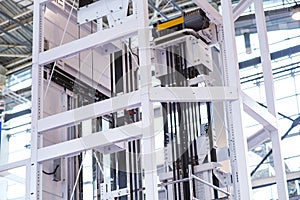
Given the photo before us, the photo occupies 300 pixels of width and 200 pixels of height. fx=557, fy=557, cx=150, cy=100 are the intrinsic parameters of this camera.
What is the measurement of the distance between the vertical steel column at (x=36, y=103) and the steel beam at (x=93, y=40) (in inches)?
4.1

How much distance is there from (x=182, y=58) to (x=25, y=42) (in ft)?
29.2

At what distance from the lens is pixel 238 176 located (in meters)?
4.34

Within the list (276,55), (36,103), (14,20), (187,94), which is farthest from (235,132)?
(276,55)

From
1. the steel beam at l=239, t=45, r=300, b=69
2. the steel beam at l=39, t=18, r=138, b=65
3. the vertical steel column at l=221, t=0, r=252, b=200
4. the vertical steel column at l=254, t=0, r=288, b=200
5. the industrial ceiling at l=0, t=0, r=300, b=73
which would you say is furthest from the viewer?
the steel beam at l=239, t=45, r=300, b=69

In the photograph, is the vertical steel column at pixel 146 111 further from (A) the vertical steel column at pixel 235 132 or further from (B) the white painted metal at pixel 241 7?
(B) the white painted metal at pixel 241 7

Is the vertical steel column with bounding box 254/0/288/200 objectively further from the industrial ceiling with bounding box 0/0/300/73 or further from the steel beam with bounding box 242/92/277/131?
the industrial ceiling with bounding box 0/0/300/73

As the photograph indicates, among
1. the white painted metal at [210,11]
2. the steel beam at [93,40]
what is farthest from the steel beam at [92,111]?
the white painted metal at [210,11]

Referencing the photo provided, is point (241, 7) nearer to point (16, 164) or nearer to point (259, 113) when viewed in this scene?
point (259, 113)

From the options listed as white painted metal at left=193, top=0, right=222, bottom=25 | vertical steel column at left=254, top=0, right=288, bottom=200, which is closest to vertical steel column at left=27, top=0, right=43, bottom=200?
white painted metal at left=193, top=0, right=222, bottom=25

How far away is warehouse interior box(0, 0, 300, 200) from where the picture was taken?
14.3 feet

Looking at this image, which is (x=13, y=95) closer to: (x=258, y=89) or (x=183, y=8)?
(x=183, y=8)

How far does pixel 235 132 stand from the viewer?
14.5 feet

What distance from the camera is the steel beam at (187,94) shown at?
4.23 m

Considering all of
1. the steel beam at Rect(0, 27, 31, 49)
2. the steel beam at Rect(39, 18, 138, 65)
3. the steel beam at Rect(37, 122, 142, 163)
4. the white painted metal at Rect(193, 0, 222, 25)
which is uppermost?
the steel beam at Rect(0, 27, 31, 49)
